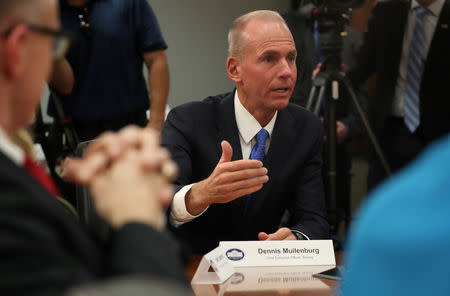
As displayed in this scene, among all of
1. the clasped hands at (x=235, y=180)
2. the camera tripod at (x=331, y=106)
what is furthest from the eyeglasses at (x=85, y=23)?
the clasped hands at (x=235, y=180)

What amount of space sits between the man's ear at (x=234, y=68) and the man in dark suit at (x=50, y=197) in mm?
1526

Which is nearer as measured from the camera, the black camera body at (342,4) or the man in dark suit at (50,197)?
the man in dark suit at (50,197)

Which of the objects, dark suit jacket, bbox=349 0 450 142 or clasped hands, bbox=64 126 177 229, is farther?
dark suit jacket, bbox=349 0 450 142

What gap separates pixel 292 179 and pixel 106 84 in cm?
109

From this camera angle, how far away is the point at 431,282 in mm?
564

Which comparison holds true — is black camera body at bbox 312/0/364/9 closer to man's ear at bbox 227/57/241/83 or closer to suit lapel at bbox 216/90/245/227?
man's ear at bbox 227/57/241/83

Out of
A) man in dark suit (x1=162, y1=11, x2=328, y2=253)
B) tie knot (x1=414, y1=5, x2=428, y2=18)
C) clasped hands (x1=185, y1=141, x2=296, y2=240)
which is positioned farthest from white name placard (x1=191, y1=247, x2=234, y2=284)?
tie knot (x1=414, y1=5, x2=428, y2=18)

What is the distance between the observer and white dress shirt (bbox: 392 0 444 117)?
10.5 feet

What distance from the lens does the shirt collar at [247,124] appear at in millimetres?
2149

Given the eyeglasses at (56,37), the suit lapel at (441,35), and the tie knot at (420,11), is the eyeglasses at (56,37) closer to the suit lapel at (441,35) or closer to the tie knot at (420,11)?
the suit lapel at (441,35)

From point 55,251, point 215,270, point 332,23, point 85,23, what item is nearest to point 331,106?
point 332,23

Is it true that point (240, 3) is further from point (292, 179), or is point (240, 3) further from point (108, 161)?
point (108, 161)

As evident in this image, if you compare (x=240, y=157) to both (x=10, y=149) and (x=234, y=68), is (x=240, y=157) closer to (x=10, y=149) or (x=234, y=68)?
(x=234, y=68)

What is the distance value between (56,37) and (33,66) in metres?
0.05
